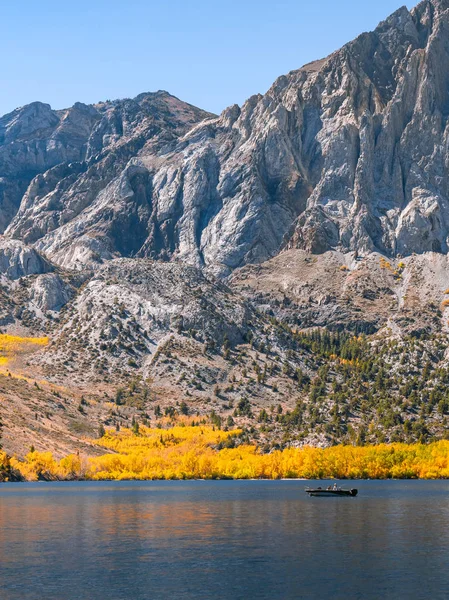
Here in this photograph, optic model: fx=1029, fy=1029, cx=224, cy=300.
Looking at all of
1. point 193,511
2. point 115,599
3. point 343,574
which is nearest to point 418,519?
point 193,511

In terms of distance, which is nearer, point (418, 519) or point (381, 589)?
point (381, 589)

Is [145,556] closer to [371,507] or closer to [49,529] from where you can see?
[49,529]

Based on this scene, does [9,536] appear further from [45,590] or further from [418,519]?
[418,519]

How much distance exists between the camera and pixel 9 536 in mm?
137375

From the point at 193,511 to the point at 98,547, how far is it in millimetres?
49944

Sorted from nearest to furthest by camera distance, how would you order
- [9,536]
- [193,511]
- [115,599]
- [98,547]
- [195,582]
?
[115,599] → [195,582] → [98,547] → [9,536] → [193,511]

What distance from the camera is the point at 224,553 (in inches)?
4759

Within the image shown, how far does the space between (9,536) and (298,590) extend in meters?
52.9

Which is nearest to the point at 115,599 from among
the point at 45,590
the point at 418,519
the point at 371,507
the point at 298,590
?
the point at 45,590

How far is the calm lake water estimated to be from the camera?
99.8 metres

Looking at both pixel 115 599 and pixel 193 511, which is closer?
pixel 115 599

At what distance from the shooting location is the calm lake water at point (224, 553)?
99.8 m

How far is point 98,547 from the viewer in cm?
12719

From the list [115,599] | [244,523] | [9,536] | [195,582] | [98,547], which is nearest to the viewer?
[115,599]
